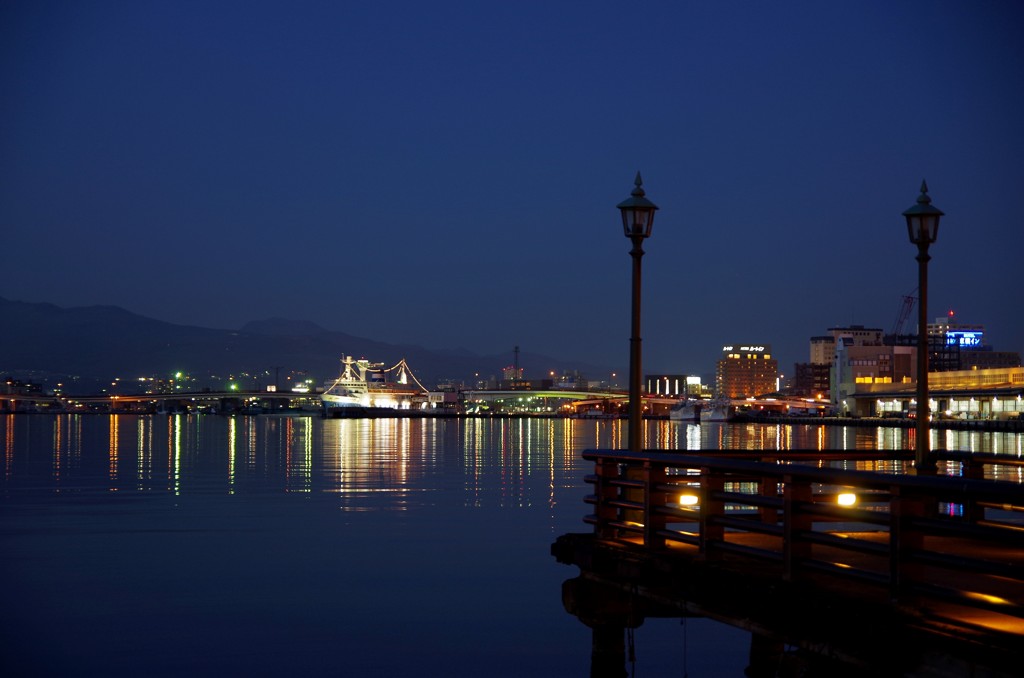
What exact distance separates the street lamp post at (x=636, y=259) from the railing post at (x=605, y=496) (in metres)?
0.74

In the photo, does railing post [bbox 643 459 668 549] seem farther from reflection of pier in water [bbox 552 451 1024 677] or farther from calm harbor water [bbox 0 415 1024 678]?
calm harbor water [bbox 0 415 1024 678]

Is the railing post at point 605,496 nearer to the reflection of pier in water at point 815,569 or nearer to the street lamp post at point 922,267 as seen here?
the reflection of pier in water at point 815,569

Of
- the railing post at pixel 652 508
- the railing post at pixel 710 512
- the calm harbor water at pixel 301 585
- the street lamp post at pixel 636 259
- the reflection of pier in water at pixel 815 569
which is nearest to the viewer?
the reflection of pier in water at pixel 815 569

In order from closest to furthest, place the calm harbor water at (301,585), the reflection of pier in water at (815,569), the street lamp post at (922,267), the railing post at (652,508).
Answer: the reflection of pier in water at (815,569) → the railing post at (652,508) → the street lamp post at (922,267) → the calm harbor water at (301,585)

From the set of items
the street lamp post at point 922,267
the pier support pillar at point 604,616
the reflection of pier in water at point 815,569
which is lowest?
the pier support pillar at point 604,616

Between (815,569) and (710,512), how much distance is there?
1.96 metres


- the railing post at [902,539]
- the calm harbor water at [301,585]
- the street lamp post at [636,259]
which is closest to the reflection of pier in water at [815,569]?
the railing post at [902,539]

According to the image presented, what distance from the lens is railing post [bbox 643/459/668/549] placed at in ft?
46.3

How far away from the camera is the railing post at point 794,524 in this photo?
1155 centimetres

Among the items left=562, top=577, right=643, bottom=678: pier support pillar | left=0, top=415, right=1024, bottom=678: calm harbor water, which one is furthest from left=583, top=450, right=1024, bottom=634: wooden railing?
left=0, top=415, right=1024, bottom=678: calm harbor water

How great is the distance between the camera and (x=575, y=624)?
22984 mm

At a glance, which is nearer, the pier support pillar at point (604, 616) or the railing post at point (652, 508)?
the railing post at point (652, 508)

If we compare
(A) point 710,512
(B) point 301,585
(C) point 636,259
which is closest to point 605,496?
(A) point 710,512

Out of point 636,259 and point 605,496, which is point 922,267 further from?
point 605,496
